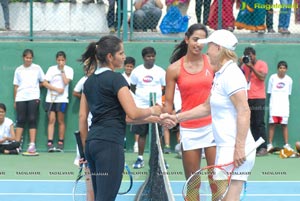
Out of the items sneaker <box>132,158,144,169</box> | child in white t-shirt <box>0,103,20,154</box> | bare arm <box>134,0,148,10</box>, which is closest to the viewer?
sneaker <box>132,158,144,169</box>

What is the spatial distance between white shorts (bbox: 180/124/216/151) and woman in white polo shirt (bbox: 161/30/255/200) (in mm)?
1322

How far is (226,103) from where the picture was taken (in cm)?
657

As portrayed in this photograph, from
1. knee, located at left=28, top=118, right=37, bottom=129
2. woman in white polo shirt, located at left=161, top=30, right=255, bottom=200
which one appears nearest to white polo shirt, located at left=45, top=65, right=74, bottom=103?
knee, located at left=28, top=118, right=37, bottom=129

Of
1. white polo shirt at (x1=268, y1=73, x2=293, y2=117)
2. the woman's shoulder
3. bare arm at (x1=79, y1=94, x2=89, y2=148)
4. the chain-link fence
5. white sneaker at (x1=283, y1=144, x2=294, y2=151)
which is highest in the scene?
the chain-link fence

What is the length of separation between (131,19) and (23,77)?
2422 mm

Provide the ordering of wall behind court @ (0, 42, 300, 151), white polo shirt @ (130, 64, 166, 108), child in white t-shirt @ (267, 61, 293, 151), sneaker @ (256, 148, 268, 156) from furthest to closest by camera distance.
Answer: wall behind court @ (0, 42, 300, 151) → child in white t-shirt @ (267, 61, 293, 151) → sneaker @ (256, 148, 268, 156) → white polo shirt @ (130, 64, 166, 108)

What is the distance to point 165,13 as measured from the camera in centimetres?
1617

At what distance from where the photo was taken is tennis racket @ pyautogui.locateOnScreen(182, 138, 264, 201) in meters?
6.46

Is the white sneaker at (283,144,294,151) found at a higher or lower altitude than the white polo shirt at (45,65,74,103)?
lower

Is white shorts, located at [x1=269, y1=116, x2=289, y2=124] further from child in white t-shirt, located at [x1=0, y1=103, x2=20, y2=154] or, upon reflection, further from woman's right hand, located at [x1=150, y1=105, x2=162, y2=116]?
woman's right hand, located at [x1=150, y1=105, x2=162, y2=116]

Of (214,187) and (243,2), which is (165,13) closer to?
(243,2)

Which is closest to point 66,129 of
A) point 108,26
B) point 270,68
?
point 108,26

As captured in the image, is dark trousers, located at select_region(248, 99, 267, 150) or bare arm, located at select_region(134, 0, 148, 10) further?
bare arm, located at select_region(134, 0, 148, 10)

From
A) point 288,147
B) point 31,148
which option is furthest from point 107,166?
point 288,147
